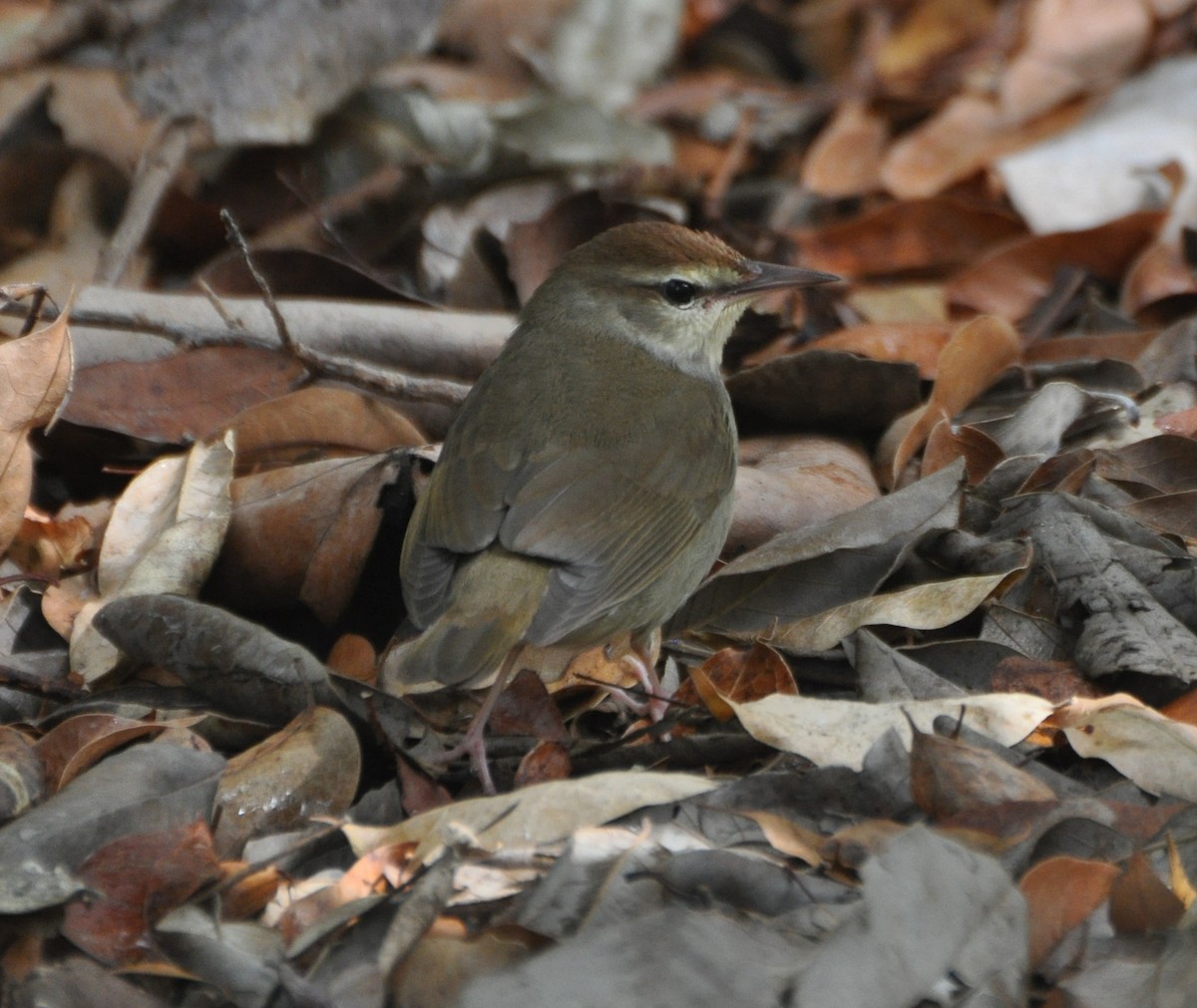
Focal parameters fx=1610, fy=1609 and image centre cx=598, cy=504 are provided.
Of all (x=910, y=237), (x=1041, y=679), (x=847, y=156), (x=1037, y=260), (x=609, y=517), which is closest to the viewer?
(x=1041, y=679)

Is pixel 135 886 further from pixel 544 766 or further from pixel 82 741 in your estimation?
pixel 544 766

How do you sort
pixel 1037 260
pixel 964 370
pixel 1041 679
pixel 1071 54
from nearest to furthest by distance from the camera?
pixel 1041 679 < pixel 964 370 < pixel 1037 260 < pixel 1071 54

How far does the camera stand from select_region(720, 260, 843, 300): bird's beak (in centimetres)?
493

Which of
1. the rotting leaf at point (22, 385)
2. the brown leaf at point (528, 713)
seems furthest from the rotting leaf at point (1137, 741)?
the rotting leaf at point (22, 385)

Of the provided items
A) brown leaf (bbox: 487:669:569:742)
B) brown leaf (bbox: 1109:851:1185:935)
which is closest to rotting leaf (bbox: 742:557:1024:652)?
brown leaf (bbox: 487:669:569:742)

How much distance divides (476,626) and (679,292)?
158 centimetres

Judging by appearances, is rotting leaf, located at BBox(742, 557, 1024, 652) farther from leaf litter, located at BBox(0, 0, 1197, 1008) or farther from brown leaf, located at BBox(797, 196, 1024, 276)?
brown leaf, located at BBox(797, 196, 1024, 276)

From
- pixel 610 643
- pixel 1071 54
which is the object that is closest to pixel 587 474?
pixel 610 643

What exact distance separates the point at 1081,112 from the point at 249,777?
5681 mm

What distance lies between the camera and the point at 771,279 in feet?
16.2

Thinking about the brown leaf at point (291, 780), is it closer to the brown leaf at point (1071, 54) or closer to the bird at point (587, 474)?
the bird at point (587, 474)

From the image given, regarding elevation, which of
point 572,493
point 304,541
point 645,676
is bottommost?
point 645,676

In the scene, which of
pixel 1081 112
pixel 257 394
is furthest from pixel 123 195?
pixel 1081 112

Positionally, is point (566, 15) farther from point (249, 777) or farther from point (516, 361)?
point (249, 777)
